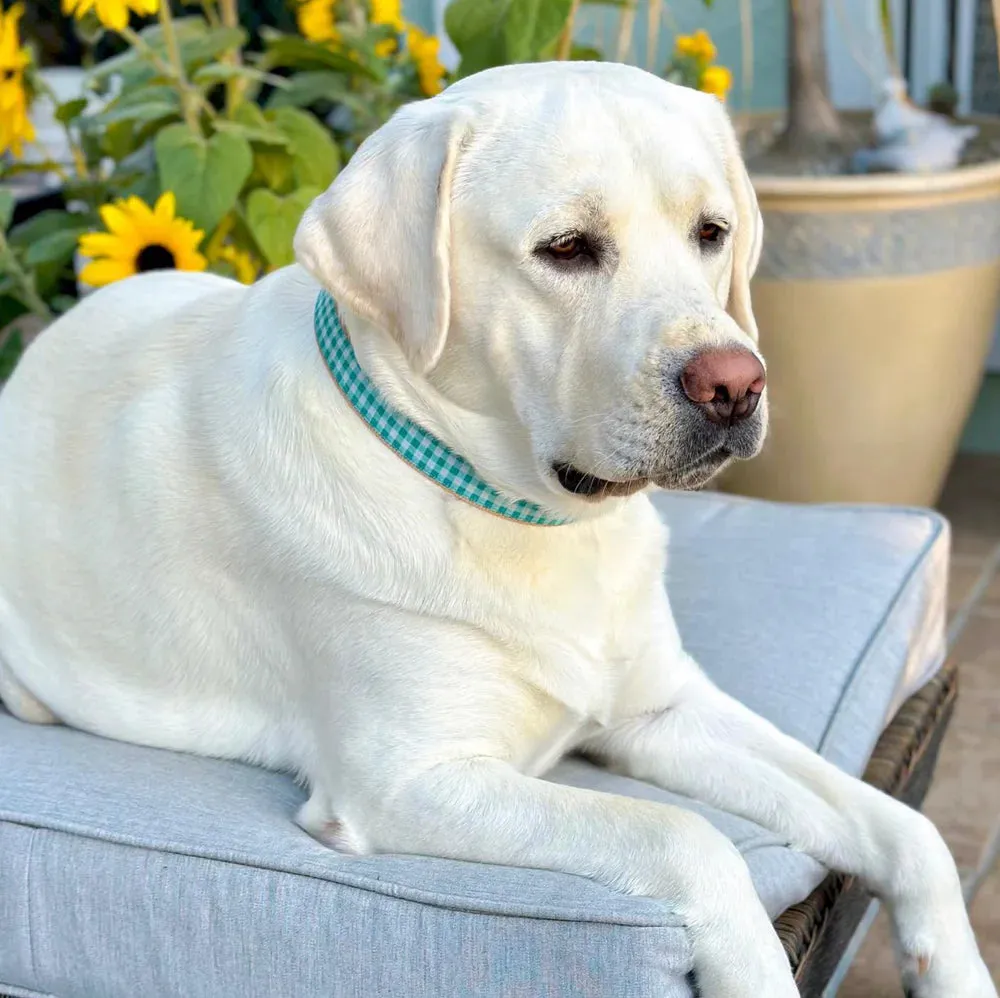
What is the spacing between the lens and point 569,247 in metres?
1.42

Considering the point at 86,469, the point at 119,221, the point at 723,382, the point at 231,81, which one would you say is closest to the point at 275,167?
the point at 231,81

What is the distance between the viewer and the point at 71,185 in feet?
9.59

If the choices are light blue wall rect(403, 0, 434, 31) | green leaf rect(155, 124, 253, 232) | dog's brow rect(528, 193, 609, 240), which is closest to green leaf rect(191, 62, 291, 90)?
green leaf rect(155, 124, 253, 232)

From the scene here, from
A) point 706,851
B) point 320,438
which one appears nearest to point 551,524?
point 320,438

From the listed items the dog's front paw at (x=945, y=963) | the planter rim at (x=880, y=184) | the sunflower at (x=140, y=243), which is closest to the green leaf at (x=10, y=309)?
the sunflower at (x=140, y=243)

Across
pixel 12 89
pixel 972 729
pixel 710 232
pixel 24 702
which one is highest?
pixel 710 232

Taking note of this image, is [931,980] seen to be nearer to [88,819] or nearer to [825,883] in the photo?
[825,883]

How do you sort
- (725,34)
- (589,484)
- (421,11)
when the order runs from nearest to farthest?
1. (589,484)
2. (725,34)
3. (421,11)

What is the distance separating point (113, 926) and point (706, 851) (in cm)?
57

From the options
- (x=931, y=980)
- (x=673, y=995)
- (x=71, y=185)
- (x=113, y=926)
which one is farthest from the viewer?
(x=71, y=185)

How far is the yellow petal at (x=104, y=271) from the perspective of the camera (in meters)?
2.45

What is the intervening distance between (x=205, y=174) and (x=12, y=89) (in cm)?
37

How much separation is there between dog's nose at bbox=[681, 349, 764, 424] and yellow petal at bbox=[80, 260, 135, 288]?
53.4 inches

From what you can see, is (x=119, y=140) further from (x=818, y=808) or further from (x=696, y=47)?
(x=818, y=808)
